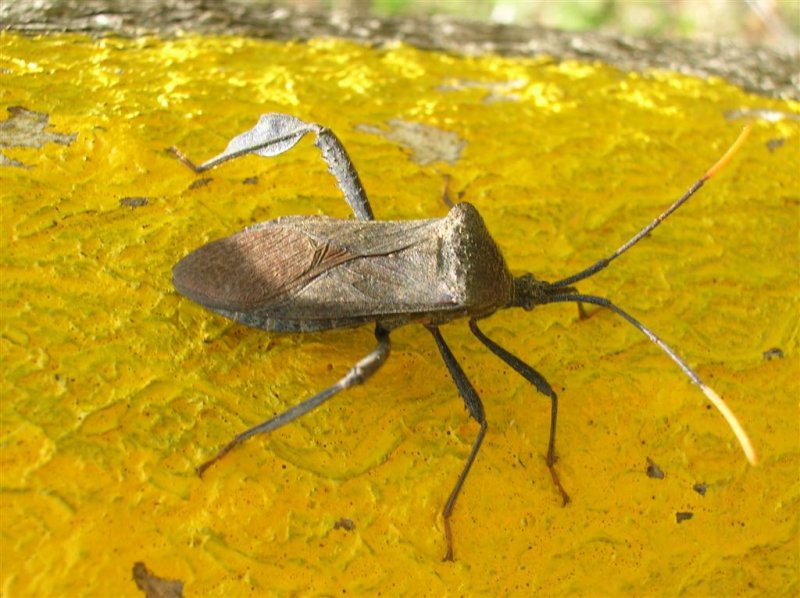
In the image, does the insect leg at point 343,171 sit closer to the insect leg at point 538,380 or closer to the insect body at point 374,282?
the insect body at point 374,282

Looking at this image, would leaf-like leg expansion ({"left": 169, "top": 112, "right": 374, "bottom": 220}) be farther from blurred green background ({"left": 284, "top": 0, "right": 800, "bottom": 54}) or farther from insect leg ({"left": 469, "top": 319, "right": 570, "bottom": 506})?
blurred green background ({"left": 284, "top": 0, "right": 800, "bottom": 54})

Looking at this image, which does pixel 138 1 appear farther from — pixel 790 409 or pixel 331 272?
pixel 790 409

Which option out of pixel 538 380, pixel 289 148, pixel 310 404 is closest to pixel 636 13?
pixel 289 148

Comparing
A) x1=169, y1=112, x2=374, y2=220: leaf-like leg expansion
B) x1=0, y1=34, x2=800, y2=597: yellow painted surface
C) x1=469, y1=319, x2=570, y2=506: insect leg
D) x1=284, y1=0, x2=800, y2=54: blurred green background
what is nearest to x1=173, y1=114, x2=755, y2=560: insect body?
x1=469, y1=319, x2=570, y2=506: insect leg

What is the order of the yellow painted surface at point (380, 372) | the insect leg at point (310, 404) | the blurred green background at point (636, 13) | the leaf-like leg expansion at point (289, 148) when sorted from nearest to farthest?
Result: the yellow painted surface at point (380, 372) → the insect leg at point (310, 404) → the leaf-like leg expansion at point (289, 148) → the blurred green background at point (636, 13)

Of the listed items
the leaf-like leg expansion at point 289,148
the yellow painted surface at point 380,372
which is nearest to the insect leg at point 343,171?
the leaf-like leg expansion at point 289,148

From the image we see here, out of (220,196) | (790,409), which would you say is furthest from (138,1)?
(790,409)
